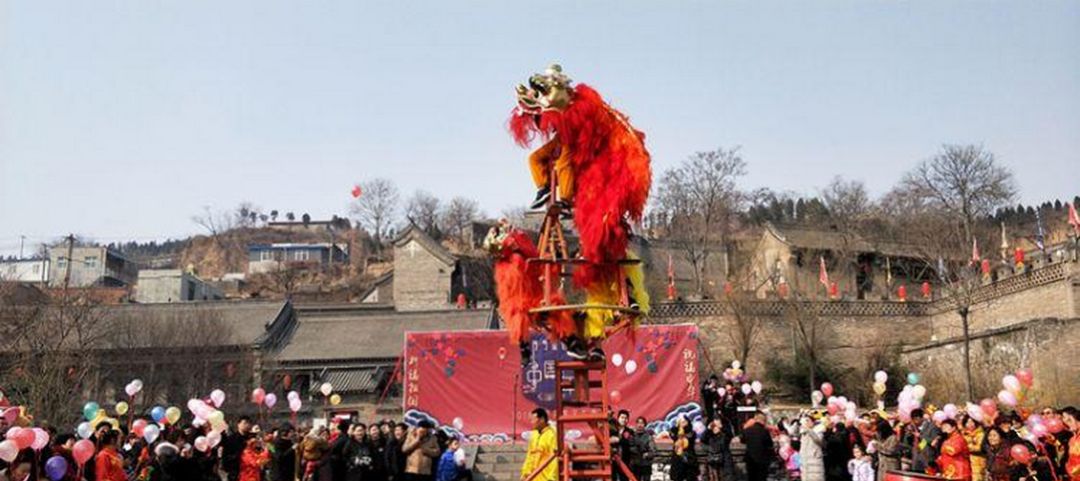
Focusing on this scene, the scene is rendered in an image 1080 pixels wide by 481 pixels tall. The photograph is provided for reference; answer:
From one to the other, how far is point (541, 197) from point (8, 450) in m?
4.69

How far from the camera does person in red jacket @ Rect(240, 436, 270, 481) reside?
12.7 metres

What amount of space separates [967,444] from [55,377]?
17.7 metres

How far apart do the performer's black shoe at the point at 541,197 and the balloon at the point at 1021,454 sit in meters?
5.37

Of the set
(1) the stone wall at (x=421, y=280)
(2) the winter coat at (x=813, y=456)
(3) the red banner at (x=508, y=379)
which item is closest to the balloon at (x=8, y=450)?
(2) the winter coat at (x=813, y=456)

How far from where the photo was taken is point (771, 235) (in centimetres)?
4447

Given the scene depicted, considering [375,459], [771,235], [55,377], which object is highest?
[771,235]

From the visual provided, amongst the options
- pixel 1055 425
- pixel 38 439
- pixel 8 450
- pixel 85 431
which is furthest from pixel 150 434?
pixel 1055 425

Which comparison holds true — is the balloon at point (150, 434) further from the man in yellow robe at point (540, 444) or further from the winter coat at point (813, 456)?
the winter coat at point (813, 456)

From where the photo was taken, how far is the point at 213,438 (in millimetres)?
12070

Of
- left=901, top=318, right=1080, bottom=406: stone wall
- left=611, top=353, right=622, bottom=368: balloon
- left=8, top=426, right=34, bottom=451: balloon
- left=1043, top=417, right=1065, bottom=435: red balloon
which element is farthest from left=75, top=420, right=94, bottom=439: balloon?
left=901, top=318, right=1080, bottom=406: stone wall

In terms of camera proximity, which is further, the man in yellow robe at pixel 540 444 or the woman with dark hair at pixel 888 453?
the woman with dark hair at pixel 888 453

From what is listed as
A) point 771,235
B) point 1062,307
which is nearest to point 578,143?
point 1062,307

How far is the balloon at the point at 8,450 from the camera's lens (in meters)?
7.89

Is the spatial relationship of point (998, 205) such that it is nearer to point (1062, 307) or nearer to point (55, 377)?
point (1062, 307)
